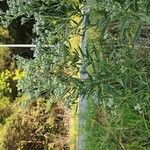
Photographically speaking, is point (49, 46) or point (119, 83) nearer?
point (119, 83)

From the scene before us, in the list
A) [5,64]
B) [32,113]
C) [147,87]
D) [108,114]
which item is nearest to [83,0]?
[147,87]

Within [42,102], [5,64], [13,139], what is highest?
[5,64]

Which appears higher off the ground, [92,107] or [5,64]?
[5,64]

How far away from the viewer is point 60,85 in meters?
3.39

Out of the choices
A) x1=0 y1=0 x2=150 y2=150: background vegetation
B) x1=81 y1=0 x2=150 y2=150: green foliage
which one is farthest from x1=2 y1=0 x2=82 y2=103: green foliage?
x1=81 y1=0 x2=150 y2=150: green foliage

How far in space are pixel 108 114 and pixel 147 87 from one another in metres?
1.42

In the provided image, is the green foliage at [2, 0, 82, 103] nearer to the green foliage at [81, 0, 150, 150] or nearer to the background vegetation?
the background vegetation

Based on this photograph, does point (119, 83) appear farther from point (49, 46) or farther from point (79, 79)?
point (49, 46)

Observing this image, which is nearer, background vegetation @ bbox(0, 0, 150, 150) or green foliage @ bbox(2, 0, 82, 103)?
background vegetation @ bbox(0, 0, 150, 150)

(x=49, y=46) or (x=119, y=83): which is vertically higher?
(x=49, y=46)

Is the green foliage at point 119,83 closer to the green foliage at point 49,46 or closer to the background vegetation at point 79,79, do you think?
the background vegetation at point 79,79

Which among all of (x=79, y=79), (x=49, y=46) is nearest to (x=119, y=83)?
(x=79, y=79)

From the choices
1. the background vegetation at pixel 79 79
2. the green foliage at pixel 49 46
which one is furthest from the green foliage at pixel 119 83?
the green foliage at pixel 49 46

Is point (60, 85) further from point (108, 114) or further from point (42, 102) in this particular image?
point (42, 102)
